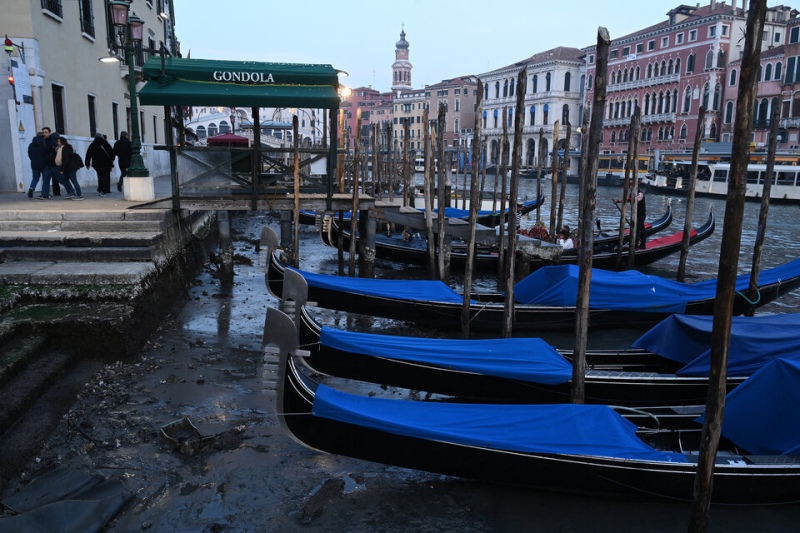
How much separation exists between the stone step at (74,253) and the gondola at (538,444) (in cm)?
348

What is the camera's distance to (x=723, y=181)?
2911 centimetres

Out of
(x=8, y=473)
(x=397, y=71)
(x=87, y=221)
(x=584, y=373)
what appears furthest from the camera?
(x=397, y=71)

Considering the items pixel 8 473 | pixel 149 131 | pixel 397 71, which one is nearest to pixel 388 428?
pixel 8 473

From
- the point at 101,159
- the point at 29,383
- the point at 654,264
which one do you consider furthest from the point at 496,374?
the point at 654,264

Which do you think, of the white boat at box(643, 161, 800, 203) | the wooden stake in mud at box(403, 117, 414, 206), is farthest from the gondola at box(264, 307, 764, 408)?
the white boat at box(643, 161, 800, 203)

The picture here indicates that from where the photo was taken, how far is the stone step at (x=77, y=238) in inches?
251

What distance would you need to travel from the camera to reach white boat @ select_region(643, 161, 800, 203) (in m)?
25.9

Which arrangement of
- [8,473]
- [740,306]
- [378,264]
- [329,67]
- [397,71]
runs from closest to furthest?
[8,473], [740,306], [329,67], [378,264], [397,71]

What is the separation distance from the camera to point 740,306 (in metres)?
7.63

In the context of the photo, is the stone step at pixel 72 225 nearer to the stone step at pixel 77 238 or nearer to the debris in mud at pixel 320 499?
the stone step at pixel 77 238

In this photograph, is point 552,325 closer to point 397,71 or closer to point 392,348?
point 392,348

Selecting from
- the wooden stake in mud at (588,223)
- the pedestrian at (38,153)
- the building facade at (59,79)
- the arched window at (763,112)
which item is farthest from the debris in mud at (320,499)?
the arched window at (763,112)

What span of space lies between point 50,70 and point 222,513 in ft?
31.5

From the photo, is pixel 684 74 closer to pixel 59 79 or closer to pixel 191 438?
pixel 59 79
